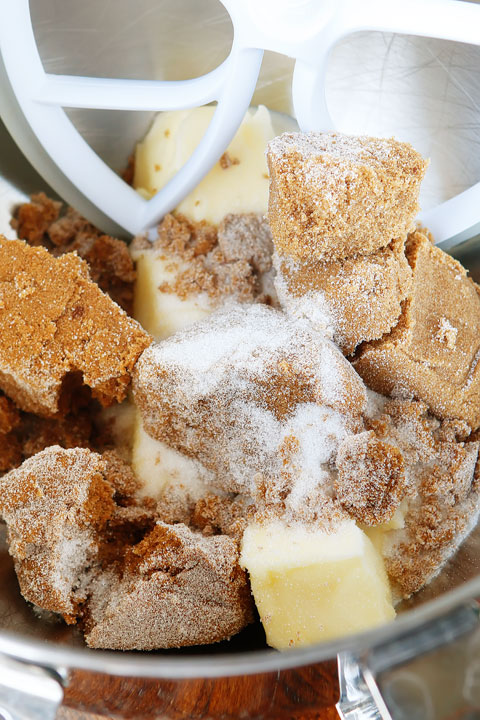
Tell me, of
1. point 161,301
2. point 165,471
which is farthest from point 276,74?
point 165,471

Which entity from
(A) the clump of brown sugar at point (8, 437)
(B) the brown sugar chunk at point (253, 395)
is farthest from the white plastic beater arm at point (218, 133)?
(A) the clump of brown sugar at point (8, 437)

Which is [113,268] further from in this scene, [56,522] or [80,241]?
[56,522]

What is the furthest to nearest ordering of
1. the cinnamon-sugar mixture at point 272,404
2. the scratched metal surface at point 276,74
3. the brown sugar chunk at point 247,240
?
the scratched metal surface at point 276,74
the brown sugar chunk at point 247,240
the cinnamon-sugar mixture at point 272,404

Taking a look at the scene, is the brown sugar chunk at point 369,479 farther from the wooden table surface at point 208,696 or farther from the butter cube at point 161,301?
the butter cube at point 161,301

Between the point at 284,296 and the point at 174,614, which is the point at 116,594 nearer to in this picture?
the point at 174,614

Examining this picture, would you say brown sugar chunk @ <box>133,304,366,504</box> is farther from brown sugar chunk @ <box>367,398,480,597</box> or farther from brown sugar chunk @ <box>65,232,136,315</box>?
brown sugar chunk @ <box>65,232,136,315</box>

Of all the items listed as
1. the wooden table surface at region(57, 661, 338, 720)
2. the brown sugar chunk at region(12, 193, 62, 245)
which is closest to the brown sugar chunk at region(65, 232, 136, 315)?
the brown sugar chunk at region(12, 193, 62, 245)

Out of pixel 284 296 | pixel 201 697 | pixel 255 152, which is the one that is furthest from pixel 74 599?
pixel 255 152
